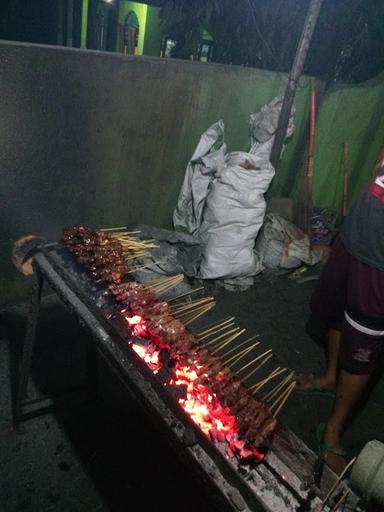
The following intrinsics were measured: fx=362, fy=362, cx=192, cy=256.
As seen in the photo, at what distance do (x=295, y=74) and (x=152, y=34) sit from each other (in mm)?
9135

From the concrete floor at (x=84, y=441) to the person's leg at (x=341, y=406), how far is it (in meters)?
0.39

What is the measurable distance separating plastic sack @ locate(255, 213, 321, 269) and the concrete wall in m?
1.76

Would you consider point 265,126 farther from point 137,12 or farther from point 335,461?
point 137,12

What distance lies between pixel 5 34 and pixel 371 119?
843 cm

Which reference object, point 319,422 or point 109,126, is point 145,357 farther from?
point 109,126

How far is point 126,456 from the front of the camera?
3.47m

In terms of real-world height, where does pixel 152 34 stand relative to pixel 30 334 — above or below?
above

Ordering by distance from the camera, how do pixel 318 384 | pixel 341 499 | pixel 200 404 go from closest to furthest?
pixel 341 499 → pixel 200 404 → pixel 318 384

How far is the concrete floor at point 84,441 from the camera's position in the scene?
10.2 feet

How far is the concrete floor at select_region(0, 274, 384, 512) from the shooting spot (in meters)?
3.09

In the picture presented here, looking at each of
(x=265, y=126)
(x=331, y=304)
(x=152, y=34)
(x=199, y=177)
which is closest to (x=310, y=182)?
(x=265, y=126)

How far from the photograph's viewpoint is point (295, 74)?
6.02 m

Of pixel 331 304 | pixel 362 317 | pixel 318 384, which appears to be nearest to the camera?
pixel 362 317

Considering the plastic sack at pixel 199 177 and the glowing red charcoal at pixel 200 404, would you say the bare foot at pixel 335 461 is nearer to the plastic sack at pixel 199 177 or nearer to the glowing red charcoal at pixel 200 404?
the glowing red charcoal at pixel 200 404
